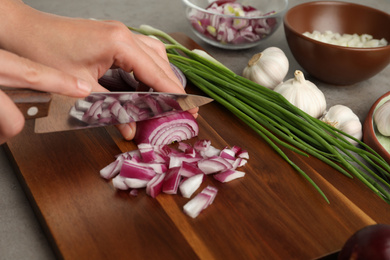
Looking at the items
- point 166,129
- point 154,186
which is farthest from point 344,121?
point 154,186

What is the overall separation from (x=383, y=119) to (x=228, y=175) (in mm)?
596

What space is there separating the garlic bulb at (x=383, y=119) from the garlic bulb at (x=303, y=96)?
0.64 feet

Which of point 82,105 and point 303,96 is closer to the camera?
point 82,105

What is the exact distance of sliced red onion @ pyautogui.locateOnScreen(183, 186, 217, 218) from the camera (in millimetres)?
1161

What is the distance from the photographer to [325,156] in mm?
1409

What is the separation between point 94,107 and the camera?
1.27 meters

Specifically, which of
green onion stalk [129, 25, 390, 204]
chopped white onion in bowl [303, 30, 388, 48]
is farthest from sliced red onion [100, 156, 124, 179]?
chopped white onion in bowl [303, 30, 388, 48]

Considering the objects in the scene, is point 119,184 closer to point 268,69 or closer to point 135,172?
point 135,172

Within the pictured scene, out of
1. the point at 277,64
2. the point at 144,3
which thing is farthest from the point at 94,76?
the point at 144,3

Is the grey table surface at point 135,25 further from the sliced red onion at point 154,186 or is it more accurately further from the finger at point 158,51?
the finger at point 158,51

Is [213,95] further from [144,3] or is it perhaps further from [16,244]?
[144,3]

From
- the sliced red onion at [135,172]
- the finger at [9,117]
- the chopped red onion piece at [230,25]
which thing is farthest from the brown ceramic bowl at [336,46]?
the finger at [9,117]

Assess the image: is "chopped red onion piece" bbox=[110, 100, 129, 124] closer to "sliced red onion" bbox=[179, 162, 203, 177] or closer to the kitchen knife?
the kitchen knife

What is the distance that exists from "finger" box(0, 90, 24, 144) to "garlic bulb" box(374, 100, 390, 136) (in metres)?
1.13
